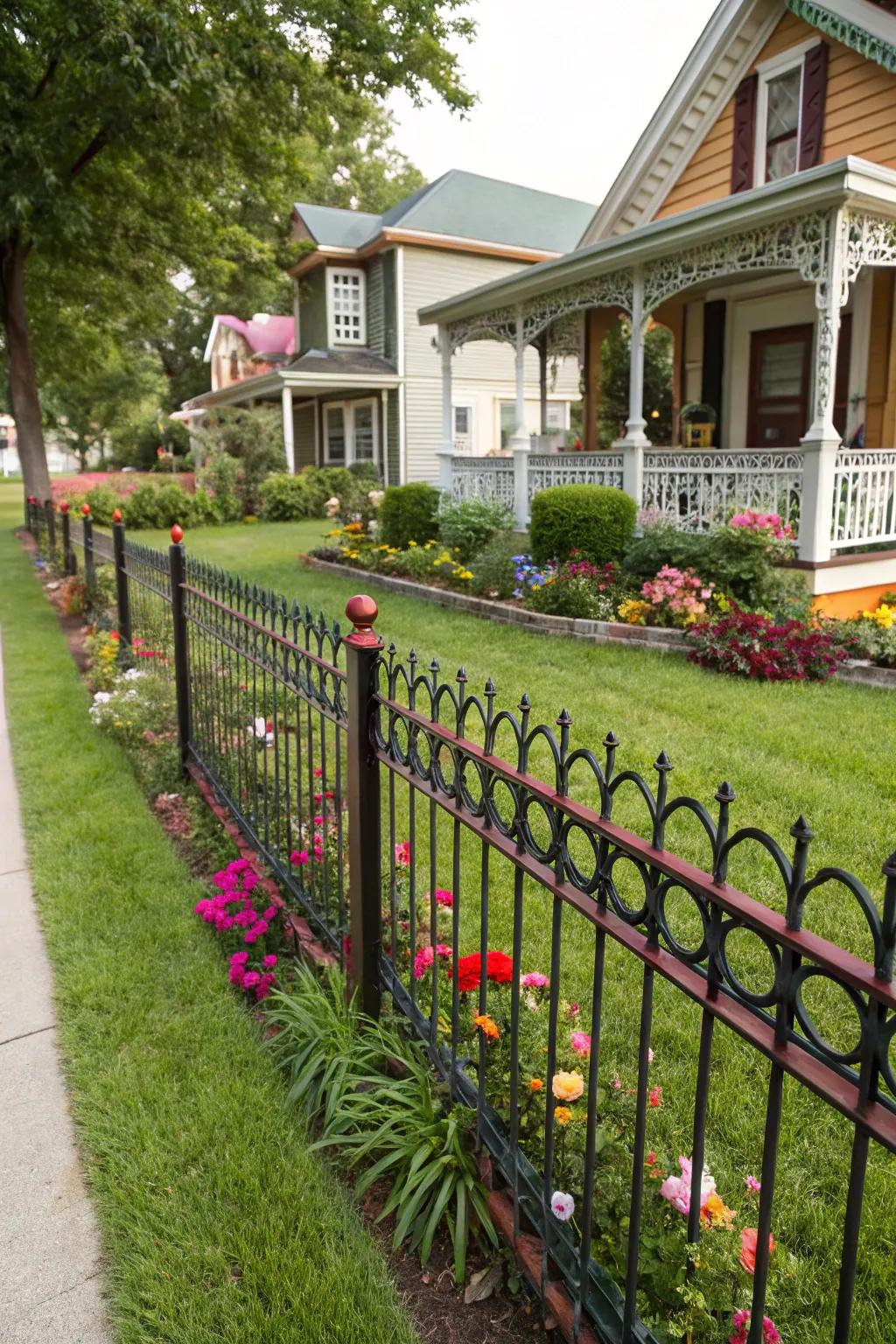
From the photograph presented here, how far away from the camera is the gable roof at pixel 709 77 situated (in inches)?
378

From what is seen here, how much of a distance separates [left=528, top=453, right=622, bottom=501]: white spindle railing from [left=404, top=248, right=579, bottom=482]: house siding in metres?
12.2

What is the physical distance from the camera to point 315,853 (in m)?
3.61

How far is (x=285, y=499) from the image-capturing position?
68.8ft

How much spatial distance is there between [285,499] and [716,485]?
13411mm

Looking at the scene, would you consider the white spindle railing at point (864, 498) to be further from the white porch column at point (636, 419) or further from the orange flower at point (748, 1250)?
the orange flower at point (748, 1250)

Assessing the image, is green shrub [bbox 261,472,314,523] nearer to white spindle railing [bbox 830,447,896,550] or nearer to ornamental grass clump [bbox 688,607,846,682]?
white spindle railing [bbox 830,447,896,550]

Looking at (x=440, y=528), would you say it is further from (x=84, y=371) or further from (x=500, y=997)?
(x=84, y=371)

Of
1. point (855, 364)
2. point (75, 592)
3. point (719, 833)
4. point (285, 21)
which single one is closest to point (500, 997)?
point (719, 833)

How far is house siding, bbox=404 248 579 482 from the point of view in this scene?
78.3 feet

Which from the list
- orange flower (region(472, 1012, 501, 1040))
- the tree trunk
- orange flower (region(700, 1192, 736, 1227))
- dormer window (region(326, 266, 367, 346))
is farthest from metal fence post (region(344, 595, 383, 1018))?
dormer window (region(326, 266, 367, 346))

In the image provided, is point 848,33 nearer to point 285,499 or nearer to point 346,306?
point 285,499

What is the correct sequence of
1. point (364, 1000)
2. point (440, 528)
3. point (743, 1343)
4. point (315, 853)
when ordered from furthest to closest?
point (440, 528), point (315, 853), point (364, 1000), point (743, 1343)

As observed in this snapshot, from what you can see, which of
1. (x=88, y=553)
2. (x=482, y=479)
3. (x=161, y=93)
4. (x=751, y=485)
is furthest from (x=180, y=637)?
(x=161, y=93)

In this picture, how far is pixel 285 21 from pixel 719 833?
14981 millimetres
